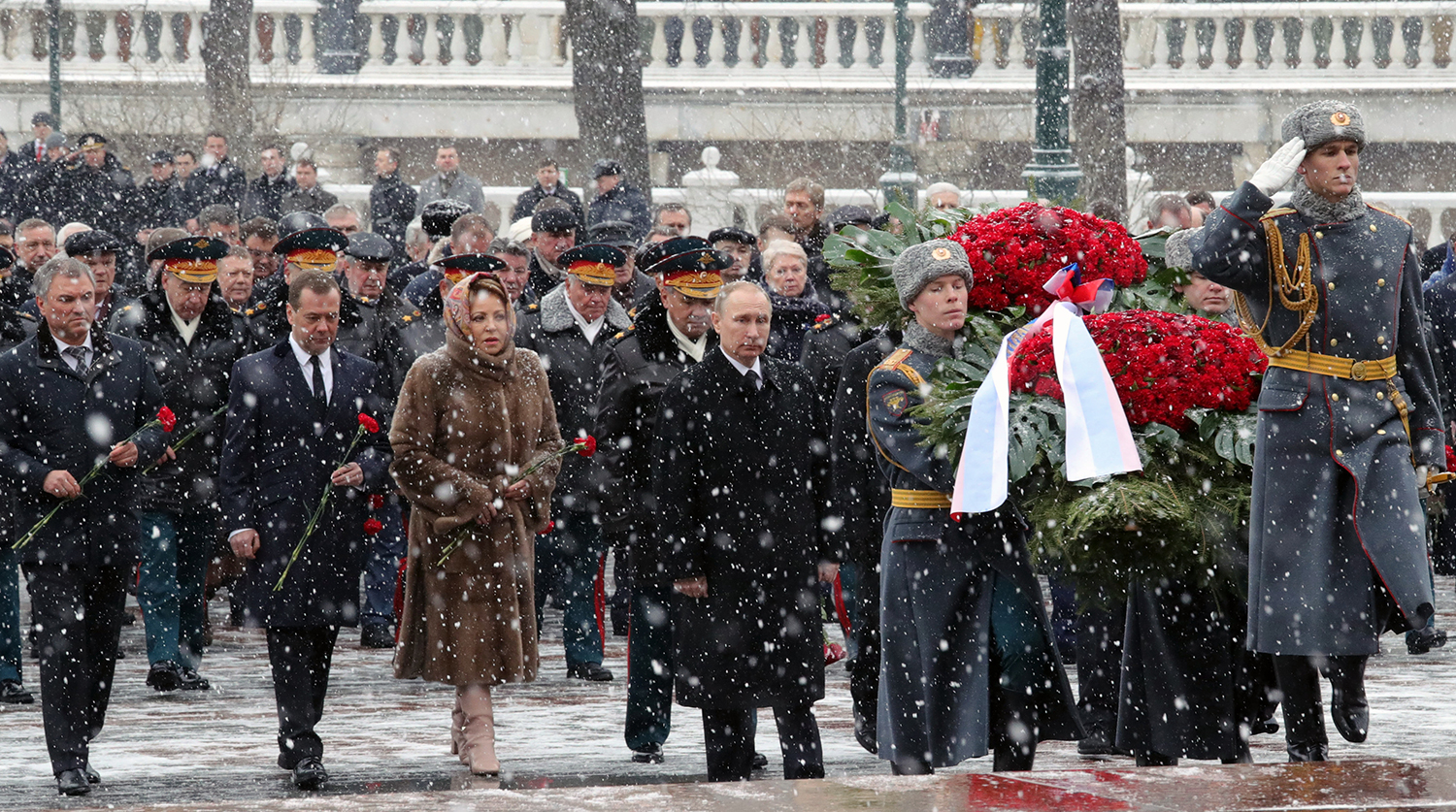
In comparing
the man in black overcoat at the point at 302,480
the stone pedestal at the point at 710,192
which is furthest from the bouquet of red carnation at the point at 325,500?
the stone pedestal at the point at 710,192

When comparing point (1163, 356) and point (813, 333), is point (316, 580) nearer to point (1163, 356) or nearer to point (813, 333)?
point (813, 333)

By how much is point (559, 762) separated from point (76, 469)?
2.29 m

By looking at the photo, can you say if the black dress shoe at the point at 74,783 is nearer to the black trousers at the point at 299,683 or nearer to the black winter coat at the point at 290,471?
the black trousers at the point at 299,683

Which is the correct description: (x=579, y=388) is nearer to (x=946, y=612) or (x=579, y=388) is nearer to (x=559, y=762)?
(x=559, y=762)

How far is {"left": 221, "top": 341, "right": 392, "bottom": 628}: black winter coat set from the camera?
30.2 ft

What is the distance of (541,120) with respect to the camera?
2983cm

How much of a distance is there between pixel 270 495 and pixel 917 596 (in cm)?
296

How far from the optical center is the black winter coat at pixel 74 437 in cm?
916

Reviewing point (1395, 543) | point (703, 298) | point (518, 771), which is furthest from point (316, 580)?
point (1395, 543)

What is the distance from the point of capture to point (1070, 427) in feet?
24.2

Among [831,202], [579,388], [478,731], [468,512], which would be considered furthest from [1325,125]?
[831,202]

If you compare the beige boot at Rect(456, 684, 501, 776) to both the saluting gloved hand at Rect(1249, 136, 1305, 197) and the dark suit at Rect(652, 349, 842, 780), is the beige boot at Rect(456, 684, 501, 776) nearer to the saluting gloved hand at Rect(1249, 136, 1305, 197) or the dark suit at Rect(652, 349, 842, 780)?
the dark suit at Rect(652, 349, 842, 780)

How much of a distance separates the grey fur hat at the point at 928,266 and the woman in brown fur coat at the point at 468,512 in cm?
180

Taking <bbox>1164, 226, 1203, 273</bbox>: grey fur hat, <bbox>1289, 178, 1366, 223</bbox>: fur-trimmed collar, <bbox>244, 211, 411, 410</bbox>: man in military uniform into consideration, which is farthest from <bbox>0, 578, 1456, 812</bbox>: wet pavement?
<bbox>1164, 226, 1203, 273</bbox>: grey fur hat
